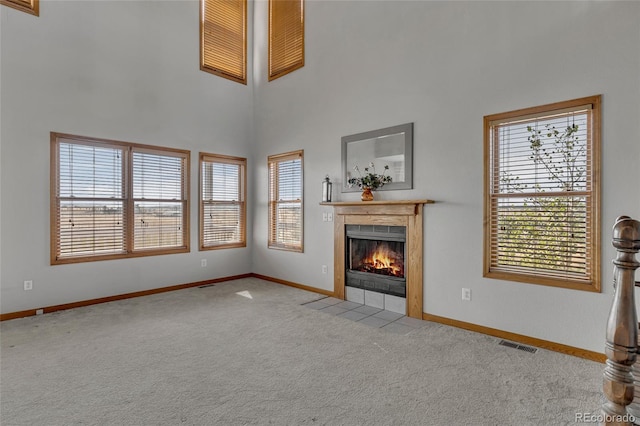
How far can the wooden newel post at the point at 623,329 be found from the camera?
4.42 feet

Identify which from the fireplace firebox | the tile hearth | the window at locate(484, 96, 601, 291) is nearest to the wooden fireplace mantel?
the fireplace firebox

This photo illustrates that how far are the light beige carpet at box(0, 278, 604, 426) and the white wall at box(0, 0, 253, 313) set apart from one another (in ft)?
2.66

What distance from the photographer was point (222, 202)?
6266mm

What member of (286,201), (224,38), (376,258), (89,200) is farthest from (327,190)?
(224,38)

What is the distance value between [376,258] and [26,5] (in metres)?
5.35

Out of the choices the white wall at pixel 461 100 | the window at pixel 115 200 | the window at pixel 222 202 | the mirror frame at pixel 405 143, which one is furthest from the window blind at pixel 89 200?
the mirror frame at pixel 405 143

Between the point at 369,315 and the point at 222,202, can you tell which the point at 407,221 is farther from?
the point at 222,202

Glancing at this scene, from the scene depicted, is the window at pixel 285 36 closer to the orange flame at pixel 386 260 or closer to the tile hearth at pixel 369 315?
the orange flame at pixel 386 260

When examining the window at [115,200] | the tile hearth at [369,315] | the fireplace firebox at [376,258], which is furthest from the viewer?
the window at [115,200]

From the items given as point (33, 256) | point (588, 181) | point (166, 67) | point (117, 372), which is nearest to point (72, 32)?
point (166, 67)

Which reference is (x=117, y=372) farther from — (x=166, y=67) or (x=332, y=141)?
(x=166, y=67)

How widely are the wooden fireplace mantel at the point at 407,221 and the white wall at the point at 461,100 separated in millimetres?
115

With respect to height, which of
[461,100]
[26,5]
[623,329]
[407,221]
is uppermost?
[26,5]

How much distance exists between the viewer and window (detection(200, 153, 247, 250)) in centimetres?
604
